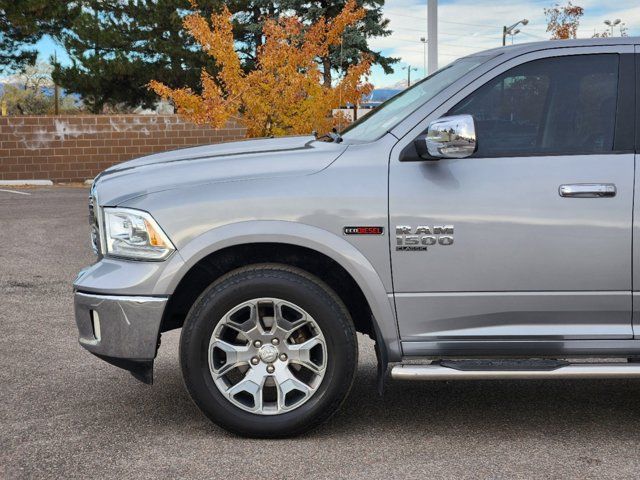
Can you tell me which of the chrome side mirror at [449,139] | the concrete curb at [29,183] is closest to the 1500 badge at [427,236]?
the chrome side mirror at [449,139]

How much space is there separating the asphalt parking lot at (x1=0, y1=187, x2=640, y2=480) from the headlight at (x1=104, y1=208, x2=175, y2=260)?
3.05ft

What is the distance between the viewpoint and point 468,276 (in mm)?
4555

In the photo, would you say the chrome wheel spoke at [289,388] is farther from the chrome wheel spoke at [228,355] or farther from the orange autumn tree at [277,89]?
the orange autumn tree at [277,89]

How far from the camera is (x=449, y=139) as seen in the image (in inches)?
172

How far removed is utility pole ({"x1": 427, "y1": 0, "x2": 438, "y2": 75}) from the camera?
1223 cm

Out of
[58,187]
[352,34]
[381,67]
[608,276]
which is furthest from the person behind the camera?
[381,67]

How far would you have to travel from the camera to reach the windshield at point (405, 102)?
4.84 m

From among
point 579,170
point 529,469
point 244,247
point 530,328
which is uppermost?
point 579,170

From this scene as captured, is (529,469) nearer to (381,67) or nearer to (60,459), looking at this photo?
(60,459)

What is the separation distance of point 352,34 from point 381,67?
189 inches

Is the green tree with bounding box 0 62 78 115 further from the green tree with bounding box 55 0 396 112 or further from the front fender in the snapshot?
the front fender

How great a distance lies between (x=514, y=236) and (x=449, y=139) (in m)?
0.57

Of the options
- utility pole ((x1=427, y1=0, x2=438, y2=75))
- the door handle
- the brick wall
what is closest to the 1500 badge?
the door handle

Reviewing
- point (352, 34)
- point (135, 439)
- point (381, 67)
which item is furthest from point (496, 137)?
point (381, 67)
